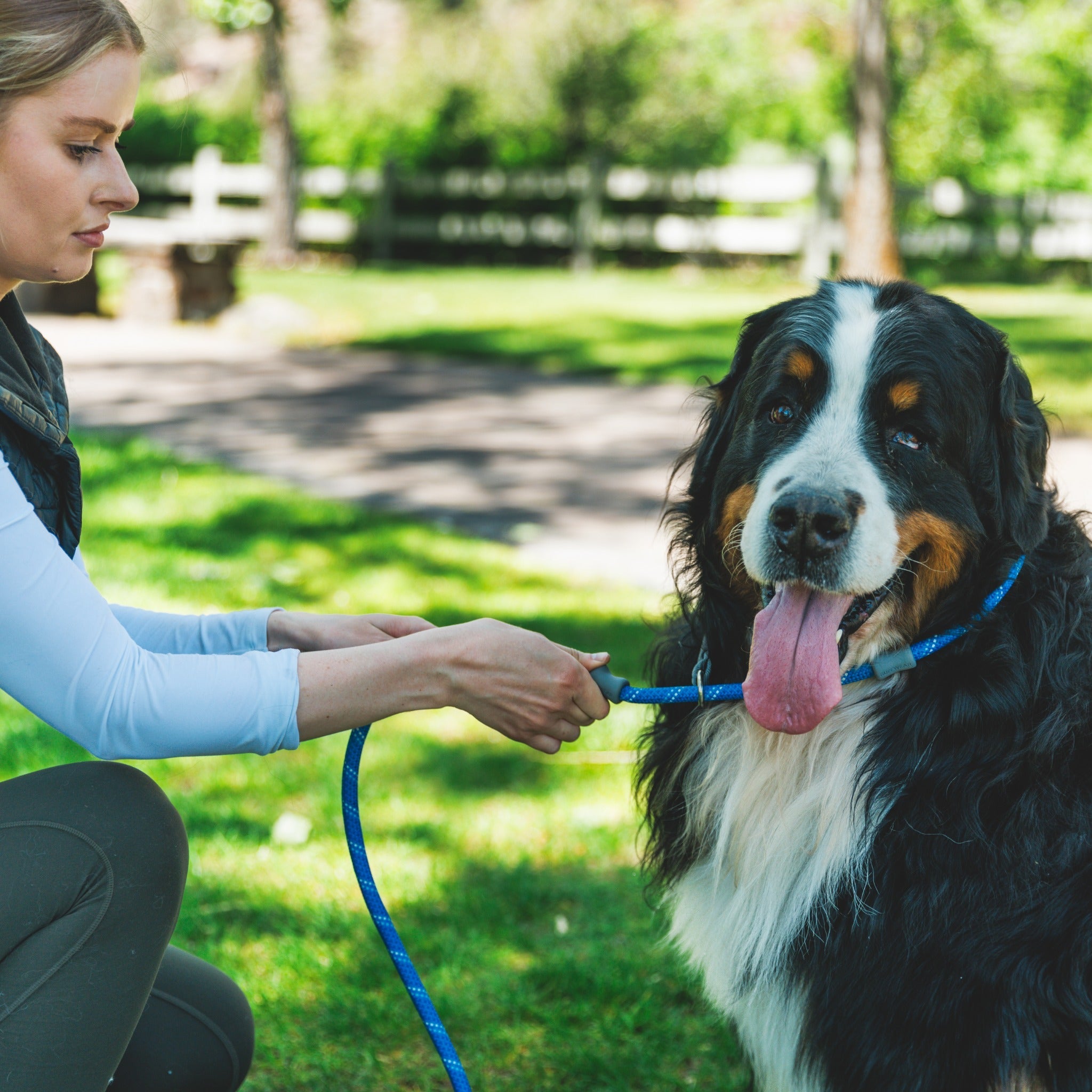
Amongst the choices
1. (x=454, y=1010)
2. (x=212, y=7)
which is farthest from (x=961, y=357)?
(x=212, y=7)

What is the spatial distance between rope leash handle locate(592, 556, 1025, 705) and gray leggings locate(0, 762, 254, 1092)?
0.79 metres

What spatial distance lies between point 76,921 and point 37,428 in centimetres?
77

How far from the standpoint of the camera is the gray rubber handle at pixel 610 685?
7.04ft

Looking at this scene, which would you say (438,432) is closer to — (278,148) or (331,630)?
(331,630)

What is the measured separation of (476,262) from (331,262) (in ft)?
8.12

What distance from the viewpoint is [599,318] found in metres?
12.5

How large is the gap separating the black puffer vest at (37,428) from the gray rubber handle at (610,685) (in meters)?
0.93

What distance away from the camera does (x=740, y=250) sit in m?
18.3

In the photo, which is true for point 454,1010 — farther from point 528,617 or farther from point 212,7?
point 212,7

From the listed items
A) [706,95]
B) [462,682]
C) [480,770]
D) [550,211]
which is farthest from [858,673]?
[706,95]

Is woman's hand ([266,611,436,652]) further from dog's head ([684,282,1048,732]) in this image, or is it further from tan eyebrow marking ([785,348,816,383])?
tan eyebrow marking ([785,348,816,383])

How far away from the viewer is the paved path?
6410 millimetres

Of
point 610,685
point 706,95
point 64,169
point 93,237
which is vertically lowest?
point 610,685

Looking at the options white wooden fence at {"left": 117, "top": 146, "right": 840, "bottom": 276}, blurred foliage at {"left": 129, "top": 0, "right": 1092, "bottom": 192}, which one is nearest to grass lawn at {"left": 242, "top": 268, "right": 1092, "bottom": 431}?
white wooden fence at {"left": 117, "top": 146, "right": 840, "bottom": 276}
